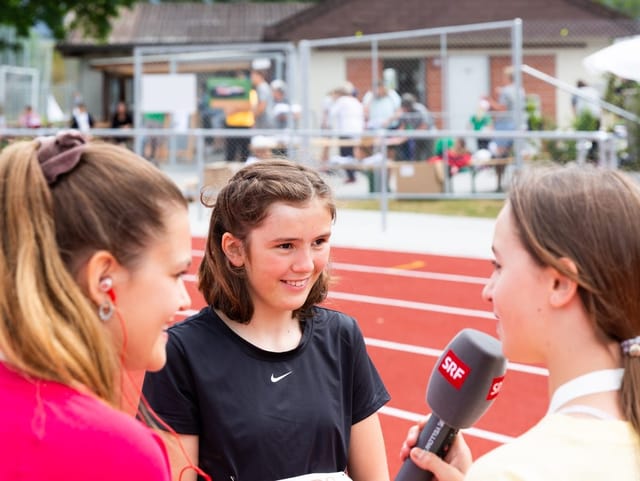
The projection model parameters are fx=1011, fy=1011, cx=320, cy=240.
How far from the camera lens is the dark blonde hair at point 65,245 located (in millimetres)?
1536

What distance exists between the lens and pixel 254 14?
4078 cm

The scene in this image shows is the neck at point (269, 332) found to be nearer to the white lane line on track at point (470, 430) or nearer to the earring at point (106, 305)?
the earring at point (106, 305)

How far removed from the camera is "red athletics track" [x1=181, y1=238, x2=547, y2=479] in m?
5.54

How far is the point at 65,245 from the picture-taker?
1.63 metres

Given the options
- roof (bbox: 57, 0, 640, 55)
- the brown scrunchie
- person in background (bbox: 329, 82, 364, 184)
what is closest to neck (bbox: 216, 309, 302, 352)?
the brown scrunchie

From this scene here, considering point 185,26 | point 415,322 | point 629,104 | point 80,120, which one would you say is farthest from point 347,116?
point 185,26

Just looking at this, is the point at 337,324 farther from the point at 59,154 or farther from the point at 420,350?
the point at 420,350

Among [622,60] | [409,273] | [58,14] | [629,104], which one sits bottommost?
[409,273]

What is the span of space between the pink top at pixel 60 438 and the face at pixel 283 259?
45.3 inches

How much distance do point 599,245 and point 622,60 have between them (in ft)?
14.5

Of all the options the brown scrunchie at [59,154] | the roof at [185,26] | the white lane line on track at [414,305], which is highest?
the roof at [185,26]

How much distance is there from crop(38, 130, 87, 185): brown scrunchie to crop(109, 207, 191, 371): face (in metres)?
0.19

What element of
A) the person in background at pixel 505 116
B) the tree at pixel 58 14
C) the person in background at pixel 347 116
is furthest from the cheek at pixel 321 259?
the tree at pixel 58 14

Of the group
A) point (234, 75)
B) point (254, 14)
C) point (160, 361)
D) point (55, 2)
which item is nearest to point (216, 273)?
point (160, 361)
